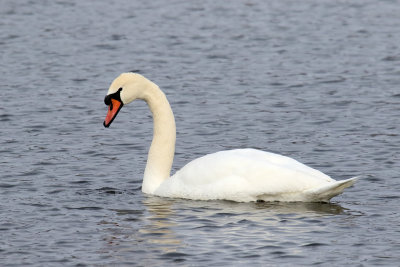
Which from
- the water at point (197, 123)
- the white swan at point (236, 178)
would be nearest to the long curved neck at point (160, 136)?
the white swan at point (236, 178)

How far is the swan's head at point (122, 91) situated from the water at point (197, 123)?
931 mm

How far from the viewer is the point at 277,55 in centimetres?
2144

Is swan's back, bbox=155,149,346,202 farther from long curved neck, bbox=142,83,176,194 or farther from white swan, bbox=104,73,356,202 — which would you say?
long curved neck, bbox=142,83,176,194

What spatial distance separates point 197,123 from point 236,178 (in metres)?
4.24

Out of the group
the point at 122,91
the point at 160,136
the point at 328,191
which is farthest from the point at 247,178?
the point at 122,91

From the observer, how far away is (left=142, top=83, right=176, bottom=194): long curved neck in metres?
13.3

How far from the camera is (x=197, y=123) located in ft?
54.3

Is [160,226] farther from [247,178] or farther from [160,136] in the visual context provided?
[160,136]

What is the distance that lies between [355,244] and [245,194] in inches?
75.0

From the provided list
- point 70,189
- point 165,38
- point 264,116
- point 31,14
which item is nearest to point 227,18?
point 165,38

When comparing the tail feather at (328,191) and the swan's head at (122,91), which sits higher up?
the swan's head at (122,91)

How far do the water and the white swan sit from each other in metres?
0.14

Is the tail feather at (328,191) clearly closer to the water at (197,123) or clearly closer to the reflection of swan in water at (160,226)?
the water at (197,123)

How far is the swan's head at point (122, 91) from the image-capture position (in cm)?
1316
